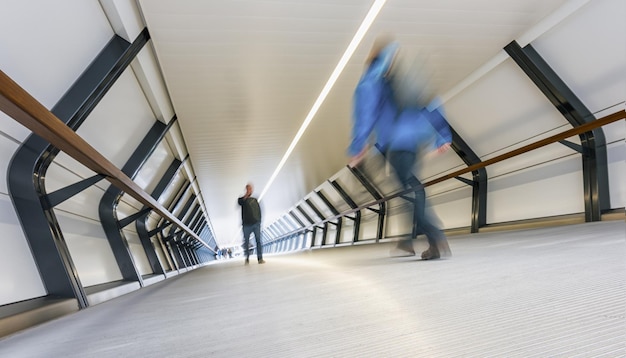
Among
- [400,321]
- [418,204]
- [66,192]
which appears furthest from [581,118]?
[66,192]

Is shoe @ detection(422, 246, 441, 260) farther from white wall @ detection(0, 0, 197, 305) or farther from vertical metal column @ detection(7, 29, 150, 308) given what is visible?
white wall @ detection(0, 0, 197, 305)

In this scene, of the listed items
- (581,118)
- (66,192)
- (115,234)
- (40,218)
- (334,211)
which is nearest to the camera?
(40,218)

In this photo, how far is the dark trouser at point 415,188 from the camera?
251 centimetres

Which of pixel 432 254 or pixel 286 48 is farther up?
pixel 286 48

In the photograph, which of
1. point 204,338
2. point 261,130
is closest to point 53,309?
point 204,338

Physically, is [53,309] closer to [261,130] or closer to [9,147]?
[9,147]

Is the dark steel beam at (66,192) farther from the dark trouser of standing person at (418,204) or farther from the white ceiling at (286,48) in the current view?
the dark trouser of standing person at (418,204)

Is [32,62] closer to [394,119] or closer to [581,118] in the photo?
[394,119]

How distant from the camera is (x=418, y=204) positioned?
260 cm

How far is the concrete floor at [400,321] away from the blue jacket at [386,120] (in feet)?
3.23

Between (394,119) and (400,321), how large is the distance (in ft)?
5.45

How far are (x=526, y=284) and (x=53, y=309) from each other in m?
2.54

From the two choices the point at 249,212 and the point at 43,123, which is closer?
the point at 43,123

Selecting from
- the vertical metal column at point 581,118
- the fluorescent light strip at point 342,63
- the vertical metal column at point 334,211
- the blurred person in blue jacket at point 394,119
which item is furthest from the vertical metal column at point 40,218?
the vertical metal column at point 334,211
